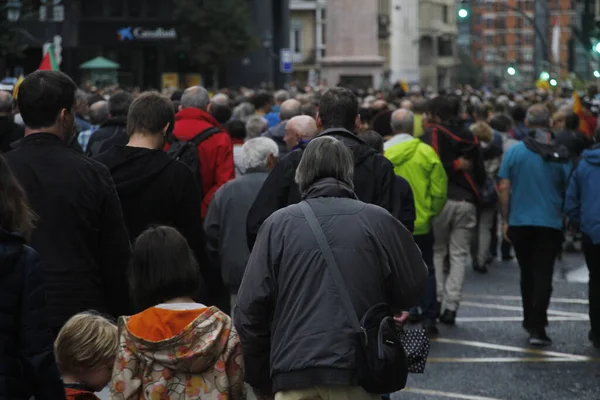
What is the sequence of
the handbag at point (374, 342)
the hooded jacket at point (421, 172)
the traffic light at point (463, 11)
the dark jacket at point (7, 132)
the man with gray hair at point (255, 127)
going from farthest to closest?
the traffic light at point (463, 11) < the man with gray hair at point (255, 127) < the hooded jacket at point (421, 172) < the dark jacket at point (7, 132) < the handbag at point (374, 342)

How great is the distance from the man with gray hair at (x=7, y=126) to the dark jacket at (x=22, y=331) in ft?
23.9

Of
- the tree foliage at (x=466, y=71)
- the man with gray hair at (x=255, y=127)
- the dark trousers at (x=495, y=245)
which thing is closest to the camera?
the man with gray hair at (x=255, y=127)

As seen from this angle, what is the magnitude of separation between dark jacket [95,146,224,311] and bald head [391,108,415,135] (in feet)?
15.3

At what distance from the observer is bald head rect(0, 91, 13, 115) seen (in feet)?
38.6

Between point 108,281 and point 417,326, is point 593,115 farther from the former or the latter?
point 108,281

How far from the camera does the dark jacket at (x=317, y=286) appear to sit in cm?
565

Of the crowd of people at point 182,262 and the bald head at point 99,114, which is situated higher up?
the bald head at point 99,114

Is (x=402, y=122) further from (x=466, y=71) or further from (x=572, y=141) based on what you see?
(x=466, y=71)

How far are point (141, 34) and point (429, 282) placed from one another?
2416 inches

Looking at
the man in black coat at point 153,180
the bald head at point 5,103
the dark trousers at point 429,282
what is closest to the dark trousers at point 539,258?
the dark trousers at point 429,282

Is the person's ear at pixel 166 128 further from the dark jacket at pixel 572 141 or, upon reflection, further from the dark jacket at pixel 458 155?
the dark jacket at pixel 572 141

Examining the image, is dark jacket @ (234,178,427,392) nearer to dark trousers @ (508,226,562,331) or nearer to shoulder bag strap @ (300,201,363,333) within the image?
shoulder bag strap @ (300,201,363,333)

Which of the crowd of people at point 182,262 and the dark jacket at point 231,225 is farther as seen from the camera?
the dark jacket at point 231,225

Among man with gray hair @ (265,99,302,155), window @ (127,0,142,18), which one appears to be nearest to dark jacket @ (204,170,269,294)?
man with gray hair @ (265,99,302,155)
